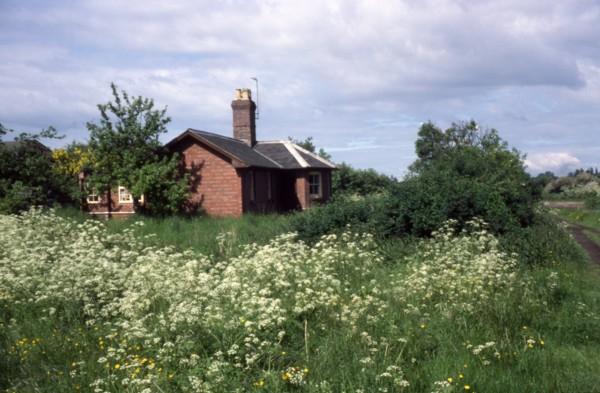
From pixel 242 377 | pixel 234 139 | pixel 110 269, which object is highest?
pixel 234 139

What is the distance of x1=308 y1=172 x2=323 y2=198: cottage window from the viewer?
31.6 metres

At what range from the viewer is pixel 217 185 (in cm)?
2567

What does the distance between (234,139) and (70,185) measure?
8.53 meters

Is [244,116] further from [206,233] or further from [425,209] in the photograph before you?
[425,209]

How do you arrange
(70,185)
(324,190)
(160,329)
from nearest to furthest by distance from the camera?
(160,329)
(70,185)
(324,190)

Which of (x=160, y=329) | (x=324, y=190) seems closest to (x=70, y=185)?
(x=324, y=190)

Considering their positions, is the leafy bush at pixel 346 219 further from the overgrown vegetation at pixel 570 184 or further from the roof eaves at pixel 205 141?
the overgrown vegetation at pixel 570 184

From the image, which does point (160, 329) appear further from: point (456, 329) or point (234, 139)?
point (234, 139)

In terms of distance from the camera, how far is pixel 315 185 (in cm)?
3183

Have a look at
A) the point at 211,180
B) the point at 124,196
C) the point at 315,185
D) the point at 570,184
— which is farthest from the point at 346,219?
the point at 570,184

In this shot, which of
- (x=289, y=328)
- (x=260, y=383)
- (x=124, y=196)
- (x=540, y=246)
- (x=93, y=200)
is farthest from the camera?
(x=93, y=200)

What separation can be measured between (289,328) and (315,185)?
25.2 metres

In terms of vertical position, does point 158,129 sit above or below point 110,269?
above

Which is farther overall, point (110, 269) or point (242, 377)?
point (110, 269)
